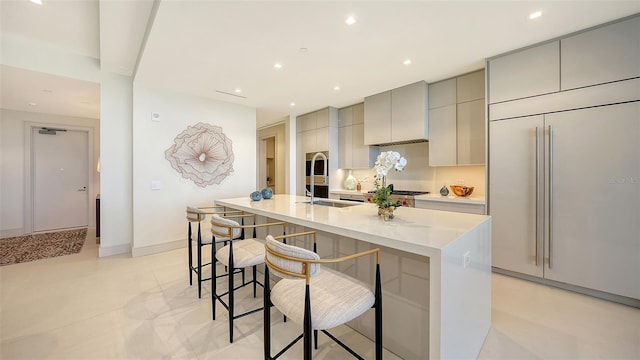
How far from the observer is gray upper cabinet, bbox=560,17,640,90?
2137mm

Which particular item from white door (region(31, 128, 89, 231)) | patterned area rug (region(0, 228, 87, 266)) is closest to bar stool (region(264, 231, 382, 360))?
patterned area rug (region(0, 228, 87, 266))

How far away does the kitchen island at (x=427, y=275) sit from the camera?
1.18 m

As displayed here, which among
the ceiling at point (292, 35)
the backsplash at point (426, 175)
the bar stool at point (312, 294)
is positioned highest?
the ceiling at point (292, 35)

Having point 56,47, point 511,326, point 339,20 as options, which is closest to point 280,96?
point 339,20

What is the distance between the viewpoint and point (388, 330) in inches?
65.6

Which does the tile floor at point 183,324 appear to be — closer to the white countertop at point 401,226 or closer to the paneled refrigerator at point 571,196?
the paneled refrigerator at point 571,196

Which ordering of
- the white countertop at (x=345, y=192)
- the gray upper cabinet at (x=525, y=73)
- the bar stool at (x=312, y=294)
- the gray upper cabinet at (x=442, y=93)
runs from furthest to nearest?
1. the white countertop at (x=345, y=192)
2. the gray upper cabinet at (x=442, y=93)
3. the gray upper cabinet at (x=525, y=73)
4. the bar stool at (x=312, y=294)

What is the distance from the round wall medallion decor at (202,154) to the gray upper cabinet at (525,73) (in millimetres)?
4000

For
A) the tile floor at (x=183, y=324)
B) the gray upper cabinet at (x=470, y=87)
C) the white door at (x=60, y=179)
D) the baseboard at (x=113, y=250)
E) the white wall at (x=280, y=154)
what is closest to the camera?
the tile floor at (x=183, y=324)

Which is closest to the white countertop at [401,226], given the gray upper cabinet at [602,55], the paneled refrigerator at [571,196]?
the paneled refrigerator at [571,196]

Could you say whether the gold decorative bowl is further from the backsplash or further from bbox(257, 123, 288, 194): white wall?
bbox(257, 123, 288, 194): white wall

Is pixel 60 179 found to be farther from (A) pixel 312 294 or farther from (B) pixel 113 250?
(A) pixel 312 294

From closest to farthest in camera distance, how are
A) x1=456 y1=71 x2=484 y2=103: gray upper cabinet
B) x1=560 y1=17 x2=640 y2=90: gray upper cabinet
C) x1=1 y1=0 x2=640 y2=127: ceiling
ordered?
x1=1 y1=0 x2=640 y2=127: ceiling → x1=560 y1=17 x2=640 y2=90: gray upper cabinet → x1=456 y1=71 x2=484 y2=103: gray upper cabinet

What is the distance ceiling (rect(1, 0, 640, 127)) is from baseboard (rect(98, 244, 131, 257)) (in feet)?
7.77
